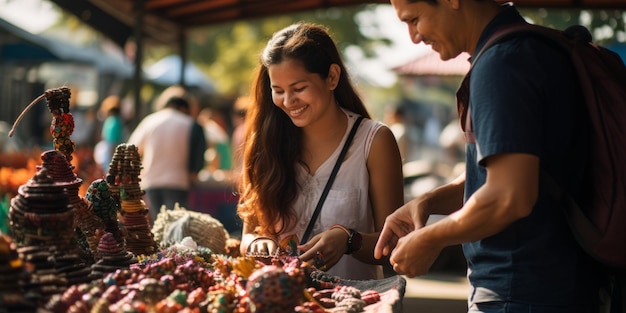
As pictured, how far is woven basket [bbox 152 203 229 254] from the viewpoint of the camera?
3441mm

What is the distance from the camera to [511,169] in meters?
1.96

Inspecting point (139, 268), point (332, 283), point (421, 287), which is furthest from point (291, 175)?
point (421, 287)

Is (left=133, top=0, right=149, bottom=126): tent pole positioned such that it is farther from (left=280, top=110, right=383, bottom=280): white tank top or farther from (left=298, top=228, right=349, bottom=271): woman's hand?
(left=298, top=228, right=349, bottom=271): woman's hand

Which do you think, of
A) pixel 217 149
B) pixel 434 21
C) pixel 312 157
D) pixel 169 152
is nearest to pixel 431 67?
pixel 217 149

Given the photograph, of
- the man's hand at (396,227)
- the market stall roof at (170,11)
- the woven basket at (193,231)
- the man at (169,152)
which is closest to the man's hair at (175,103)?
the man at (169,152)

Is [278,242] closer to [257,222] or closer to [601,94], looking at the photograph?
[257,222]

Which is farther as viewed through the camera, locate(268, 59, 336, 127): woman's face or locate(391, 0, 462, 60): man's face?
locate(268, 59, 336, 127): woman's face

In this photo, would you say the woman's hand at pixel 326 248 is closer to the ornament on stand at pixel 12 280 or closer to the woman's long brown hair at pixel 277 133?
the woman's long brown hair at pixel 277 133

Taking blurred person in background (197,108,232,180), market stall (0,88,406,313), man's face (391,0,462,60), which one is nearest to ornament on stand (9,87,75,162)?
Result: market stall (0,88,406,313)

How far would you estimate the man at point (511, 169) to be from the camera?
6.45ft

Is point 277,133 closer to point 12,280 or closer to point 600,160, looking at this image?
point 600,160

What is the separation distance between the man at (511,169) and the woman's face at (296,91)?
36.3 inches

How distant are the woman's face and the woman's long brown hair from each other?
0.03 m

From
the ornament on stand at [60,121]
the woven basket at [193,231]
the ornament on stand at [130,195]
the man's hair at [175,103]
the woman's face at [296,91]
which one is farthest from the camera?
the man's hair at [175,103]
